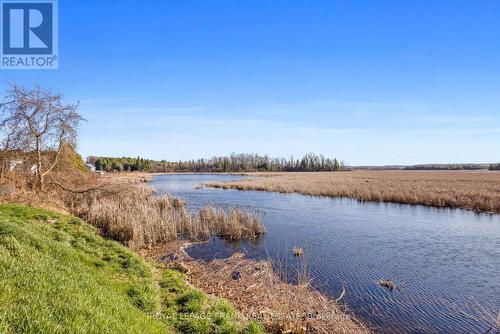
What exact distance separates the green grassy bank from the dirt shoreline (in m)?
0.87

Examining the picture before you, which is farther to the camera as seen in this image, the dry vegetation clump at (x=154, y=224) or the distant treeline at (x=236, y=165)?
the distant treeline at (x=236, y=165)

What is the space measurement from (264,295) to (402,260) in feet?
21.0

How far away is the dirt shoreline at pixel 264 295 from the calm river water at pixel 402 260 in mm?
652

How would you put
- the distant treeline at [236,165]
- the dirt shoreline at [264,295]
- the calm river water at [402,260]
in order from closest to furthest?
1. the dirt shoreline at [264,295]
2. the calm river water at [402,260]
3. the distant treeline at [236,165]

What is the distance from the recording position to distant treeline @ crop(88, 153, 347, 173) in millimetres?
121812

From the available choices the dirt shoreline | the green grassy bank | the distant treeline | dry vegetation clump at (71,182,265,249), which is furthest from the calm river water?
the distant treeline

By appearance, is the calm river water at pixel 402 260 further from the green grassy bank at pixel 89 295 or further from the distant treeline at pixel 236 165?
the distant treeline at pixel 236 165

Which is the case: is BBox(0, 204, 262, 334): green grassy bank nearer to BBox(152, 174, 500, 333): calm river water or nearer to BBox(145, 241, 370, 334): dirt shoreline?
BBox(145, 241, 370, 334): dirt shoreline

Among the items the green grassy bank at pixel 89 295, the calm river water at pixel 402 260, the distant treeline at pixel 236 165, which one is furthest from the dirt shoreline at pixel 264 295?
the distant treeline at pixel 236 165

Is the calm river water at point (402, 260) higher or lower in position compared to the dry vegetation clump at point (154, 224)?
lower

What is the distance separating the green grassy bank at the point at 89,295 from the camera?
152 inches

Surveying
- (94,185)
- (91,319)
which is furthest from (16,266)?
(94,185)

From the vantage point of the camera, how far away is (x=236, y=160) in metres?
145

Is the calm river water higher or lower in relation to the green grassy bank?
lower
